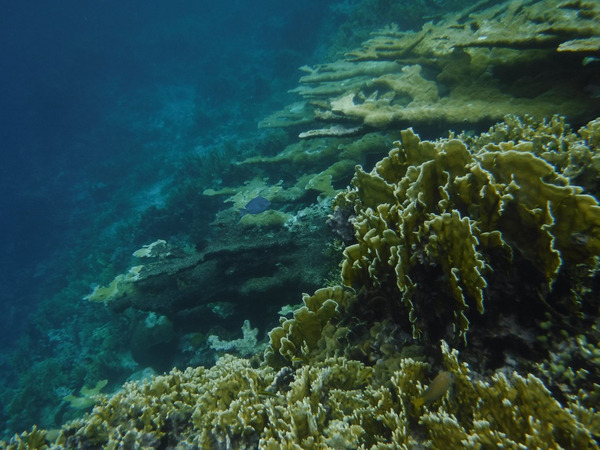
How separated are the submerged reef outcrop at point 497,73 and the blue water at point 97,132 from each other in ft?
34.6

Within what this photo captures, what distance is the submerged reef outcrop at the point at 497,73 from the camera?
445 centimetres

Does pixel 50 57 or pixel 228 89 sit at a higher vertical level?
pixel 50 57

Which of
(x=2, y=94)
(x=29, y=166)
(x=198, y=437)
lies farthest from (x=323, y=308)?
(x=2, y=94)

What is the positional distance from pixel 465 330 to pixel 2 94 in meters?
65.4

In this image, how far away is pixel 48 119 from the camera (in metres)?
38.1

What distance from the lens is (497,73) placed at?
5680 millimetres

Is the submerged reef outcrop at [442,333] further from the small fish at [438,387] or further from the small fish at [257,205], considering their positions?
the small fish at [257,205]

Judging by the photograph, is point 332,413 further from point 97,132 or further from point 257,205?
point 97,132

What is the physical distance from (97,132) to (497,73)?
129 ft

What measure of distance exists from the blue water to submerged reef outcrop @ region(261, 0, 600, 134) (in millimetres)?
10535

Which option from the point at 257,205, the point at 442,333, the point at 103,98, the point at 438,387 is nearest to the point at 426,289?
the point at 442,333

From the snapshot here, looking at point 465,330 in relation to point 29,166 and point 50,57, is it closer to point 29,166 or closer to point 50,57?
point 29,166

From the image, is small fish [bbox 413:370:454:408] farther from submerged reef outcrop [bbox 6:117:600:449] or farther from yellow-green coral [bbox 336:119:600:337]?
yellow-green coral [bbox 336:119:600:337]

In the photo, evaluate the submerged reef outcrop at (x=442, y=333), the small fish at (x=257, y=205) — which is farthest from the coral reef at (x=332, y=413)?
the small fish at (x=257, y=205)
